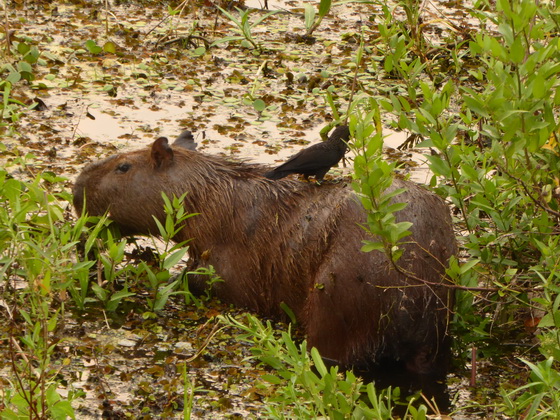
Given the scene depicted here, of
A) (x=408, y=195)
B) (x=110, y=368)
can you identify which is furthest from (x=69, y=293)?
(x=408, y=195)

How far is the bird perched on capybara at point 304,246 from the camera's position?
16.6 ft

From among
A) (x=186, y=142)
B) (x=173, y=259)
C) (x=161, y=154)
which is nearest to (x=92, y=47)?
(x=186, y=142)

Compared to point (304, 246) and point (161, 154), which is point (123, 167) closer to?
point (161, 154)

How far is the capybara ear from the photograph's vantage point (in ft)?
20.3

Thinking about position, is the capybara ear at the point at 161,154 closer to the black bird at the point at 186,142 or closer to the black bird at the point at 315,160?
the black bird at the point at 186,142

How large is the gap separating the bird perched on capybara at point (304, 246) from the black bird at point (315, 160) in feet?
0.24

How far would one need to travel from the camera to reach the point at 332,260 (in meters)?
5.25

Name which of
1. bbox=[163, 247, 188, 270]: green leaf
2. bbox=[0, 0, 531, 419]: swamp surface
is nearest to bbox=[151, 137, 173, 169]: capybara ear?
bbox=[163, 247, 188, 270]: green leaf

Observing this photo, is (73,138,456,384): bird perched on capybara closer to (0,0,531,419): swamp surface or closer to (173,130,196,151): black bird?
(173,130,196,151): black bird

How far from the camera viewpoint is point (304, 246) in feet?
18.2

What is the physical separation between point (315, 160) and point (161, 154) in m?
0.98

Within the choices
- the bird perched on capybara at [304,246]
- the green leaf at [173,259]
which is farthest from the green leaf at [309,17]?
the green leaf at [173,259]

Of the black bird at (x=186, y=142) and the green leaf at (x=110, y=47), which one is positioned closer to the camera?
the black bird at (x=186, y=142)

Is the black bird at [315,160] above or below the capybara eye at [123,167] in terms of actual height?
above
